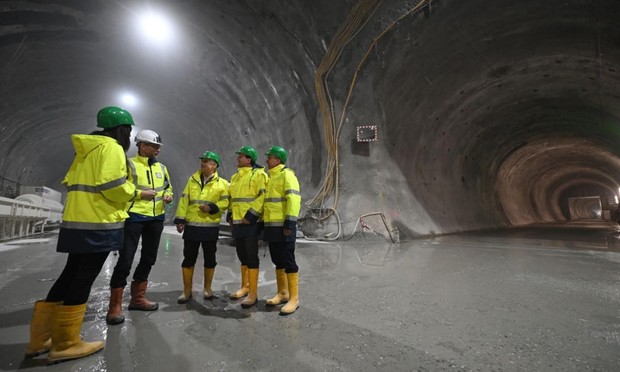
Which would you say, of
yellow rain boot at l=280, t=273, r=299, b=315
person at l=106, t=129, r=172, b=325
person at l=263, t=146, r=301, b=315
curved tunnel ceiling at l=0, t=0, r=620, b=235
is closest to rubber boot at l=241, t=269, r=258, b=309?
person at l=263, t=146, r=301, b=315

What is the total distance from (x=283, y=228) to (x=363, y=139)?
5.74 metres

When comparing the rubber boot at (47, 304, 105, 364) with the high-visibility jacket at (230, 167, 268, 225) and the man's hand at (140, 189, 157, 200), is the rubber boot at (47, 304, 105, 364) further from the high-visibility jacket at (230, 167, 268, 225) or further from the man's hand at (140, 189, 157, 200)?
the high-visibility jacket at (230, 167, 268, 225)

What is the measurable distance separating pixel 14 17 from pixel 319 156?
26.7ft

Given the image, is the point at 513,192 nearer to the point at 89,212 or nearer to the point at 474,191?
the point at 474,191

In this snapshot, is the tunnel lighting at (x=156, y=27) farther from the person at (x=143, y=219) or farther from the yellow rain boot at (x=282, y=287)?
the yellow rain boot at (x=282, y=287)

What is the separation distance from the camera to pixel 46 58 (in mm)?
→ 8742

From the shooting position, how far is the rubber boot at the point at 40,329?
193cm

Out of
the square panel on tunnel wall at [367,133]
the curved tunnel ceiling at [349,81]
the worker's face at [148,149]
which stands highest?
the curved tunnel ceiling at [349,81]

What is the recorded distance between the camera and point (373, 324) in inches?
92.0

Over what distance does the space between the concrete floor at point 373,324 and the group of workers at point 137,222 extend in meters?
0.19

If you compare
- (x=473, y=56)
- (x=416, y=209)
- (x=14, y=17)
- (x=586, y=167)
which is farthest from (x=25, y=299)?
(x=586, y=167)

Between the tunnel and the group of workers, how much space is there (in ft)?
0.84

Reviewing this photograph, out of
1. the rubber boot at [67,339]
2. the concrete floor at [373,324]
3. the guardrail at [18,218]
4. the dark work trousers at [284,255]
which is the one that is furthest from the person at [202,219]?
the guardrail at [18,218]

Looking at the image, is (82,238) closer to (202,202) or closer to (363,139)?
(202,202)
